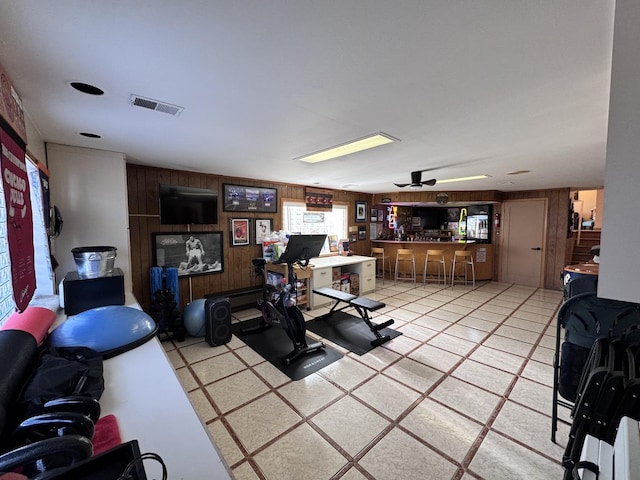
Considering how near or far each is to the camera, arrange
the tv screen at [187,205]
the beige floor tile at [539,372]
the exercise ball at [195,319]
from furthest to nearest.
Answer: the tv screen at [187,205]
the exercise ball at [195,319]
the beige floor tile at [539,372]

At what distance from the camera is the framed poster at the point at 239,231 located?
15.6ft

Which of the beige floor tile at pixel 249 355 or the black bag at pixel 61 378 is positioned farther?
the beige floor tile at pixel 249 355

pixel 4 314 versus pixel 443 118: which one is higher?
pixel 443 118

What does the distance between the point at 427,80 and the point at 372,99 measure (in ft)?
1.13

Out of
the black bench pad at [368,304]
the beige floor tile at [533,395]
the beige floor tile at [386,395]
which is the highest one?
the black bench pad at [368,304]

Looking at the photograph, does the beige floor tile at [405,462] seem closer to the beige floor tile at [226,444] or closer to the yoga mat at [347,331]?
the beige floor tile at [226,444]

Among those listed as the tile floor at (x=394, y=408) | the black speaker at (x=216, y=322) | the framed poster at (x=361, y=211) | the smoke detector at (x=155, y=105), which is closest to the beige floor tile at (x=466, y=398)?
the tile floor at (x=394, y=408)

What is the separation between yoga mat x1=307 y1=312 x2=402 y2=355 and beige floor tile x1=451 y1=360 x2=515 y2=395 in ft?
3.20

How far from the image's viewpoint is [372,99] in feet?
Result: 5.58

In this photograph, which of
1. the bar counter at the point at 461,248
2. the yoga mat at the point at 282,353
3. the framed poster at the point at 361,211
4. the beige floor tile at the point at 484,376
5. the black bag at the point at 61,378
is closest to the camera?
the black bag at the point at 61,378

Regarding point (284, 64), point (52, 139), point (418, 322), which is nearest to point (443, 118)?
point (284, 64)

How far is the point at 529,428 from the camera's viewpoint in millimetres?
2068

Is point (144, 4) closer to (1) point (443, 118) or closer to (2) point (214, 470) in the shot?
(2) point (214, 470)

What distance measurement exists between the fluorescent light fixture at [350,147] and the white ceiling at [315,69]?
142mm
